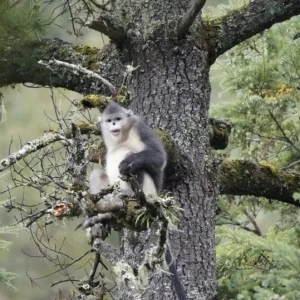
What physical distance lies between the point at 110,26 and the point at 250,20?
1316 mm

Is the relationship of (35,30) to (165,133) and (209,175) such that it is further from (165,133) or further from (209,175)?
(209,175)

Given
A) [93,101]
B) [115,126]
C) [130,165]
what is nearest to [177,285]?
[130,165]

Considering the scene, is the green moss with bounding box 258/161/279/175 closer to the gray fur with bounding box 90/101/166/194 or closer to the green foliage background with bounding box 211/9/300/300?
the green foliage background with bounding box 211/9/300/300

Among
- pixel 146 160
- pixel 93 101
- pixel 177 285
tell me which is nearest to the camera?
pixel 177 285

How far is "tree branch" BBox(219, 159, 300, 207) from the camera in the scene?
257 inches

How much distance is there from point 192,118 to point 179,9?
98cm

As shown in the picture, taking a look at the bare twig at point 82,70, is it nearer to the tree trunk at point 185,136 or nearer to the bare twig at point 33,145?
the tree trunk at point 185,136

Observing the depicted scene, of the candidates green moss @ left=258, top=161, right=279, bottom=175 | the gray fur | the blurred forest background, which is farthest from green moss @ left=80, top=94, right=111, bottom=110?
the blurred forest background

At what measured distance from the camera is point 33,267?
836 inches

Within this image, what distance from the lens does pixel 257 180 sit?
6703 millimetres

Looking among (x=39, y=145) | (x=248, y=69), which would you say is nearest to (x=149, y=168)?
(x=39, y=145)

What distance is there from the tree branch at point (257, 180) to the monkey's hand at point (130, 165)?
Result: 3.99ft

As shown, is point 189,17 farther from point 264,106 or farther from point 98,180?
point 264,106

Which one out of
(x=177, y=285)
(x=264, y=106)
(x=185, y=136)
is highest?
(x=264, y=106)
